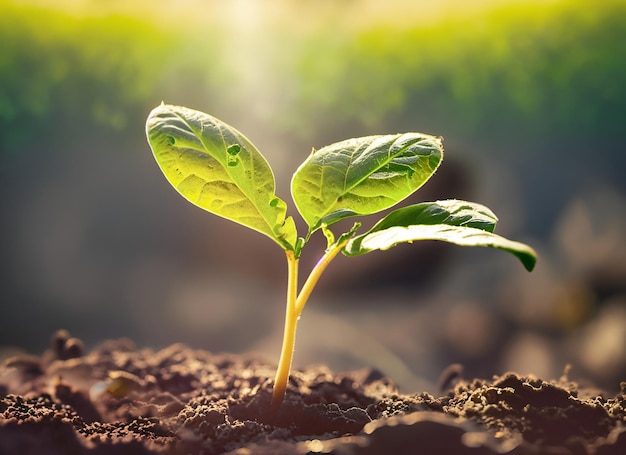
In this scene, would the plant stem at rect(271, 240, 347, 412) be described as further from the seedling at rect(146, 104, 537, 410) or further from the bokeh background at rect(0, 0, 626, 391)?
the bokeh background at rect(0, 0, 626, 391)

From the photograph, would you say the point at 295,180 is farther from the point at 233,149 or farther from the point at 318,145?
the point at 318,145

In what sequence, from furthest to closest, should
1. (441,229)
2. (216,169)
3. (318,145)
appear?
(318,145)
(216,169)
(441,229)

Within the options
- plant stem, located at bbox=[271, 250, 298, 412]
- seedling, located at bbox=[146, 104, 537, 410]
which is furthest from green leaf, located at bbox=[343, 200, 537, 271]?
plant stem, located at bbox=[271, 250, 298, 412]

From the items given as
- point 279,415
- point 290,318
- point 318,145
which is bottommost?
point 279,415

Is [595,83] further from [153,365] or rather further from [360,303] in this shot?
[153,365]

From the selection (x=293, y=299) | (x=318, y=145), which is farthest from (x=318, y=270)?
(x=318, y=145)

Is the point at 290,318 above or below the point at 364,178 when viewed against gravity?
below
